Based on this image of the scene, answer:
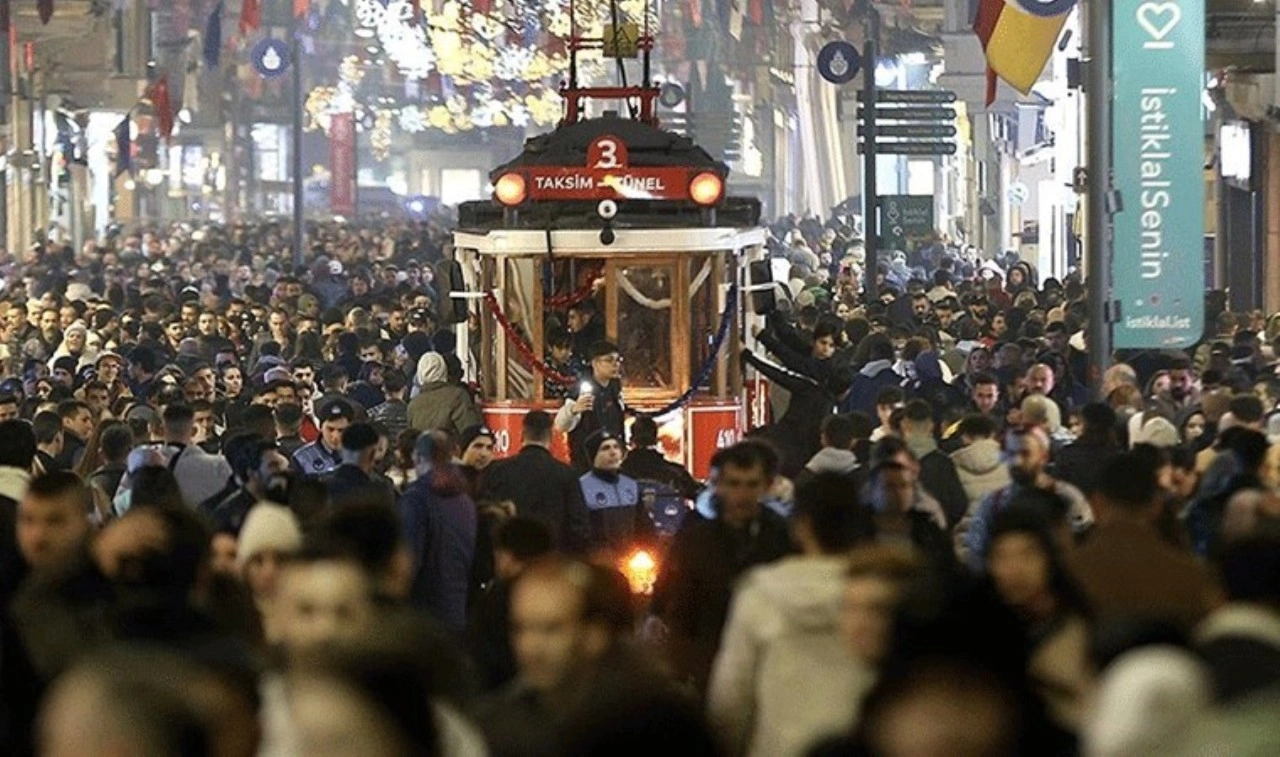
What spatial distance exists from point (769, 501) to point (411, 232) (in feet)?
202

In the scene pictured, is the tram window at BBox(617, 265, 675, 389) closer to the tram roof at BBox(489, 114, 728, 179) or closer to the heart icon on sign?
the tram roof at BBox(489, 114, 728, 179)

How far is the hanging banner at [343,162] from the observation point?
101 meters

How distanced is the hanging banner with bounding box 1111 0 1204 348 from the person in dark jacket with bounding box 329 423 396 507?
28.8 feet

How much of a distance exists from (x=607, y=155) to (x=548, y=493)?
705 cm

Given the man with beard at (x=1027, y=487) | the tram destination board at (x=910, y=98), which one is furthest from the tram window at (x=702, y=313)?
the tram destination board at (x=910, y=98)

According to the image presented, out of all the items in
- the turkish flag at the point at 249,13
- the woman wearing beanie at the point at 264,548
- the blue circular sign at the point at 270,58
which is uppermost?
the turkish flag at the point at 249,13

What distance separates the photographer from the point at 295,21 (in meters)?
49.6

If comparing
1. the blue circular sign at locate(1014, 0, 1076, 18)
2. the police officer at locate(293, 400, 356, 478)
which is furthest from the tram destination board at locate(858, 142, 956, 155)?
the police officer at locate(293, 400, 356, 478)

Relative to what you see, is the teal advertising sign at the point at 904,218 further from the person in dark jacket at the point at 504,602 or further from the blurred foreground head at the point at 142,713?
the blurred foreground head at the point at 142,713

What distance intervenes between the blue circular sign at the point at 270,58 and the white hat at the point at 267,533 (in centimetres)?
3802

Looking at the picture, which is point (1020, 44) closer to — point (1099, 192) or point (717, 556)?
point (1099, 192)

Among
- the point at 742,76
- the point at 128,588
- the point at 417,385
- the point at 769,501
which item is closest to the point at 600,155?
the point at 417,385

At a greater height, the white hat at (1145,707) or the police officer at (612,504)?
the white hat at (1145,707)

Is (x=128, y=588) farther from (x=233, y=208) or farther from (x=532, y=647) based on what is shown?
(x=233, y=208)
